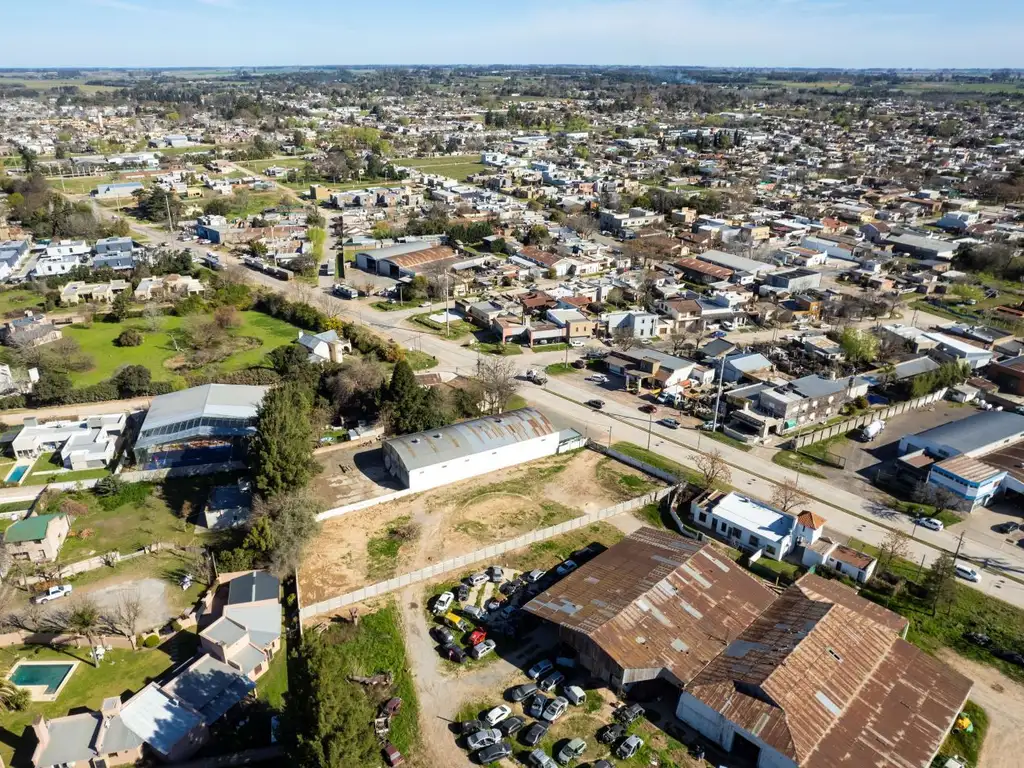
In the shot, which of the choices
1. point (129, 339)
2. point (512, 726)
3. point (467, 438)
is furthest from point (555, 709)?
point (129, 339)

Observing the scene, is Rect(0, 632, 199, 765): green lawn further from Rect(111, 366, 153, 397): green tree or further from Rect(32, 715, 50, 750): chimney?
Rect(111, 366, 153, 397): green tree

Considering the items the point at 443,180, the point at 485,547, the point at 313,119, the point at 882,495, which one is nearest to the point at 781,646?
the point at 485,547

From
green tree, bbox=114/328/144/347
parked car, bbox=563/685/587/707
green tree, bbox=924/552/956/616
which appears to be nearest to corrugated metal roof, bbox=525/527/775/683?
Result: parked car, bbox=563/685/587/707

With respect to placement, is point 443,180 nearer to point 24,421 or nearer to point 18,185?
point 18,185

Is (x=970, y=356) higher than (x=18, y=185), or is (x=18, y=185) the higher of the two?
(x=18, y=185)

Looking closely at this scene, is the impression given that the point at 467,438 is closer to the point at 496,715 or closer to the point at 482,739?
the point at 496,715
